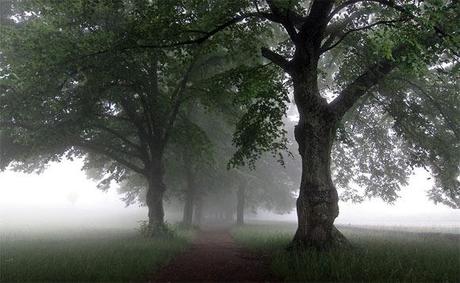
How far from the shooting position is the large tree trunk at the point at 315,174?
12.3 meters

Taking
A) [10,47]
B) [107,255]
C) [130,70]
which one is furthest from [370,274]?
[10,47]

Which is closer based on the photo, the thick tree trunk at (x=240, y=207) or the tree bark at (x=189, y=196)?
the tree bark at (x=189, y=196)

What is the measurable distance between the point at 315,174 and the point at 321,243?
2.13 m

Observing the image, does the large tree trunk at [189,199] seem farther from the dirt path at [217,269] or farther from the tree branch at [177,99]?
the dirt path at [217,269]

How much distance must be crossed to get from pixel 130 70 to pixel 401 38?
1008 centimetres

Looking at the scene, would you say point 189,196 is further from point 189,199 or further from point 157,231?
point 157,231

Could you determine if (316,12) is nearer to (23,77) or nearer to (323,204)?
(323,204)

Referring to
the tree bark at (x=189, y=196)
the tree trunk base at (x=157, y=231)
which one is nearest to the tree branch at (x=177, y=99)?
the tree trunk base at (x=157, y=231)

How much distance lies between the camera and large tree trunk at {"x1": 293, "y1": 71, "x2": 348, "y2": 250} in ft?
40.3

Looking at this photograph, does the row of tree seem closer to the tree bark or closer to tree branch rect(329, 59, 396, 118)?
tree branch rect(329, 59, 396, 118)

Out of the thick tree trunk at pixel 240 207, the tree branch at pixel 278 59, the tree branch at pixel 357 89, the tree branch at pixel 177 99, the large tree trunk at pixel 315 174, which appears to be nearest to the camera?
the large tree trunk at pixel 315 174

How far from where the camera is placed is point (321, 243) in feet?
39.6

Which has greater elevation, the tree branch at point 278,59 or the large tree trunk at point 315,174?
the tree branch at point 278,59

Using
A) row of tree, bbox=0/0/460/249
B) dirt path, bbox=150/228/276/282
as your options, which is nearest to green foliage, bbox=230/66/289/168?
row of tree, bbox=0/0/460/249
